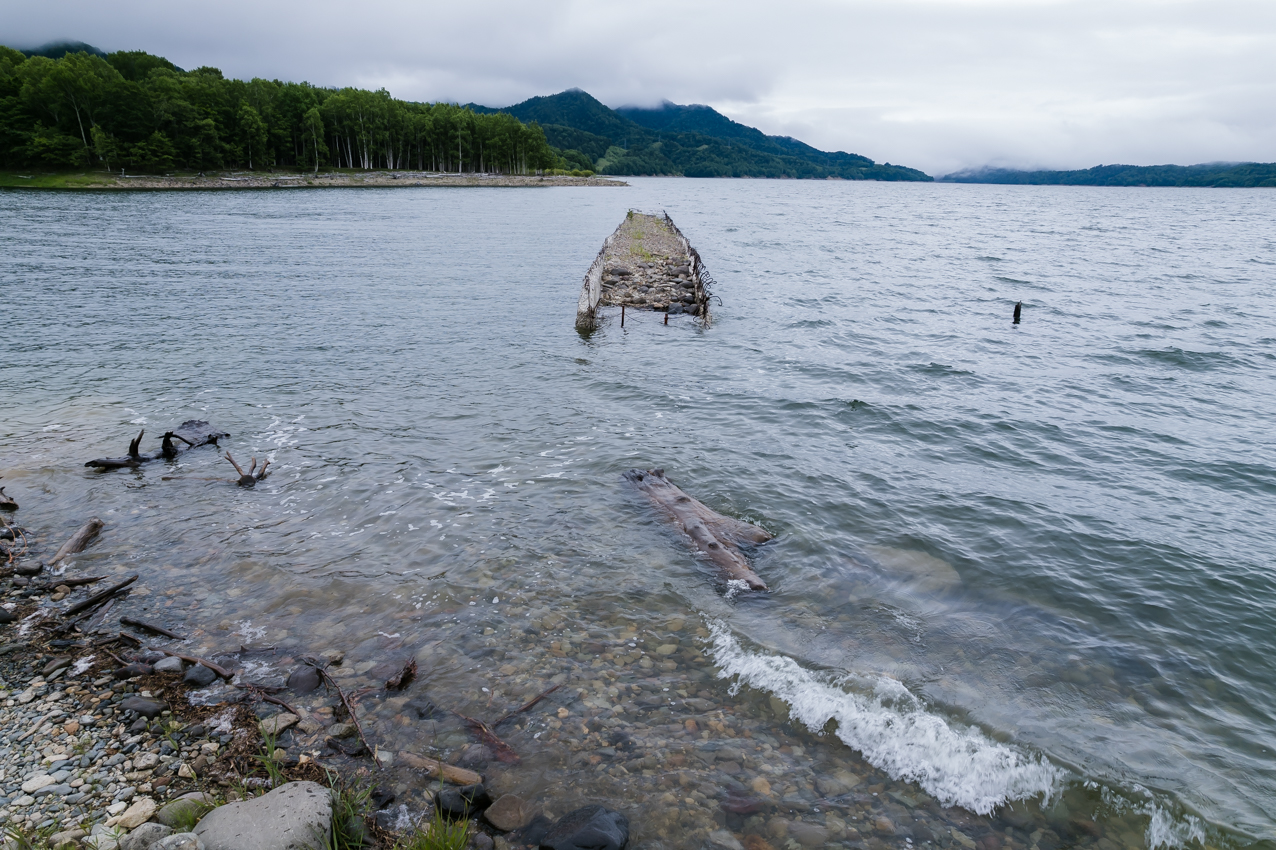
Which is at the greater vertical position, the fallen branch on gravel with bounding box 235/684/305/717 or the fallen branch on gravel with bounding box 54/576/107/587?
the fallen branch on gravel with bounding box 54/576/107/587

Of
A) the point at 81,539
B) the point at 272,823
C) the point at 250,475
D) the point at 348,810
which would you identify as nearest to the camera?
the point at 272,823

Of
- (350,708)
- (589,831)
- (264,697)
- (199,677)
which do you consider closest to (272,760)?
(350,708)

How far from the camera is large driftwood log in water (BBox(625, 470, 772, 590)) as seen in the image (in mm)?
8703

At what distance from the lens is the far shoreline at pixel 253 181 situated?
81.3 metres

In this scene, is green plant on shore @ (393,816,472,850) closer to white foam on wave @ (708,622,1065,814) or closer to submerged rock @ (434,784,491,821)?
submerged rock @ (434,784,491,821)

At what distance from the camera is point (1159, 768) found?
19.5 feet

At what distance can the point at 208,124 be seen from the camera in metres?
104

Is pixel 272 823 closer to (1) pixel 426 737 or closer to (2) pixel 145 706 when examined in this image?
(1) pixel 426 737

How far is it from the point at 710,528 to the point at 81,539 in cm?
920

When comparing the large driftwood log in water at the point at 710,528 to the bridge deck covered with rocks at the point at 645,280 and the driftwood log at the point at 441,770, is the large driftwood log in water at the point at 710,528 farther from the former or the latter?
the bridge deck covered with rocks at the point at 645,280

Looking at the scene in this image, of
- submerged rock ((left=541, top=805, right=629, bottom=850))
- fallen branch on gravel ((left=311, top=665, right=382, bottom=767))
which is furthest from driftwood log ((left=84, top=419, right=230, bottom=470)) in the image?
submerged rock ((left=541, top=805, right=629, bottom=850))

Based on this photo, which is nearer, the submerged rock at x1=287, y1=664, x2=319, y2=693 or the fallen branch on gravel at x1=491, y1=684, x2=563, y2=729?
the fallen branch on gravel at x1=491, y1=684, x2=563, y2=729

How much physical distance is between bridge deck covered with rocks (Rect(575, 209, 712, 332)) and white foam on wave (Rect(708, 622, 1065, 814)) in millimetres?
17290

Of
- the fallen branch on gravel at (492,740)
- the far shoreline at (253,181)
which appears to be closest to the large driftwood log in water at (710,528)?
the fallen branch on gravel at (492,740)
